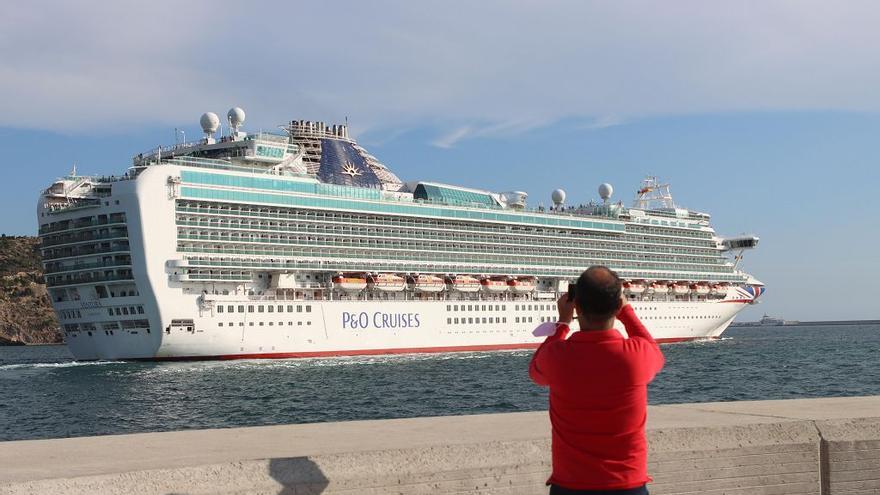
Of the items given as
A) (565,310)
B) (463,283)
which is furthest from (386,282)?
(565,310)

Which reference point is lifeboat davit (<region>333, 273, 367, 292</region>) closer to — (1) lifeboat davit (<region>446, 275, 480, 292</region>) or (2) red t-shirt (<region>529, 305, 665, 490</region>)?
(1) lifeboat davit (<region>446, 275, 480, 292</region>)

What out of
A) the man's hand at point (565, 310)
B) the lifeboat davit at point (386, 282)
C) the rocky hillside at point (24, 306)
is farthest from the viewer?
the rocky hillside at point (24, 306)

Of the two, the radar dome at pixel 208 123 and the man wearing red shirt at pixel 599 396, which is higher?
the radar dome at pixel 208 123

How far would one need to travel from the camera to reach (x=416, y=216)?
6862 centimetres

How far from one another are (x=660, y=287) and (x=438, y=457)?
267ft

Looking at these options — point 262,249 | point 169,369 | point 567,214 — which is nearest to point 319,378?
point 169,369

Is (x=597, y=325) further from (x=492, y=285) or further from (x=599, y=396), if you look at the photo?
(x=492, y=285)

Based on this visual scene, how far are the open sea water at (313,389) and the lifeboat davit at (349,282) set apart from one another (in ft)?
19.8

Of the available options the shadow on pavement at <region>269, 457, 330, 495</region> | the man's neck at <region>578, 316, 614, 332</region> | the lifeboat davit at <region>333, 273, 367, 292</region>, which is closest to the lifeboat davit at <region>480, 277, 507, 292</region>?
Result: the lifeboat davit at <region>333, 273, 367, 292</region>

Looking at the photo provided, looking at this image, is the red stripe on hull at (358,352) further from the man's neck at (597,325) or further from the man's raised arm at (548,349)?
the man's neck at (597,325)

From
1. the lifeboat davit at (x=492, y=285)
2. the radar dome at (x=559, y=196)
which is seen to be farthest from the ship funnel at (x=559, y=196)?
the lifeboat davit at (x=492, y=285)

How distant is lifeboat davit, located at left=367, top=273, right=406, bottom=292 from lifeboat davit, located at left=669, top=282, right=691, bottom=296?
31.9m

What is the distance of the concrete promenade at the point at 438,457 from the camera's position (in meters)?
4.75

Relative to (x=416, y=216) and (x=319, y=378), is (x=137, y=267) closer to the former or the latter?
(x=319, y=378)
